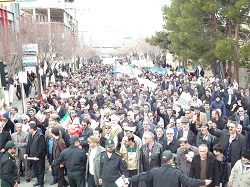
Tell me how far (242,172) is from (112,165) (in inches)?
89.9

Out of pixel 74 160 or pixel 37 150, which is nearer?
pixel 74 160

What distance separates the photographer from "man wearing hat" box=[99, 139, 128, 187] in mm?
6562

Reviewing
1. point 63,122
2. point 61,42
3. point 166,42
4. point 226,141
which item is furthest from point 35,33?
point 226,141

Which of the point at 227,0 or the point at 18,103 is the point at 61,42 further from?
the point at 227,0

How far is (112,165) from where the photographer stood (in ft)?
21.5

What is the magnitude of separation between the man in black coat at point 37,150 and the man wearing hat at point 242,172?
4443mm

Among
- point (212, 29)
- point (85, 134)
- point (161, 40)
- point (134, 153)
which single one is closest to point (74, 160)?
point (134, 153)

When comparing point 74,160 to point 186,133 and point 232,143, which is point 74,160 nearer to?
point 186,133

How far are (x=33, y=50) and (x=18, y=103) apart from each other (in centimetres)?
710

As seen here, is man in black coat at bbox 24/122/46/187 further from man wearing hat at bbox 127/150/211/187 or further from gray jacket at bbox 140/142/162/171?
man wearing hat at bbox 127/150/211/187

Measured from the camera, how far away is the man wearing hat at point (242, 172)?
605 centimetres

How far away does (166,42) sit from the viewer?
1464 inches

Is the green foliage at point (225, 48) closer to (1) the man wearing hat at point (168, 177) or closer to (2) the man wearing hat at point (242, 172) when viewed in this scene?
(2) the man wearing hat at point (242, 172)

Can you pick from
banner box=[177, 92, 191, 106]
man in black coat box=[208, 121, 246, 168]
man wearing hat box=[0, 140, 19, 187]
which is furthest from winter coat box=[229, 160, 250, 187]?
banner box=[177, 92, 191, 106]
